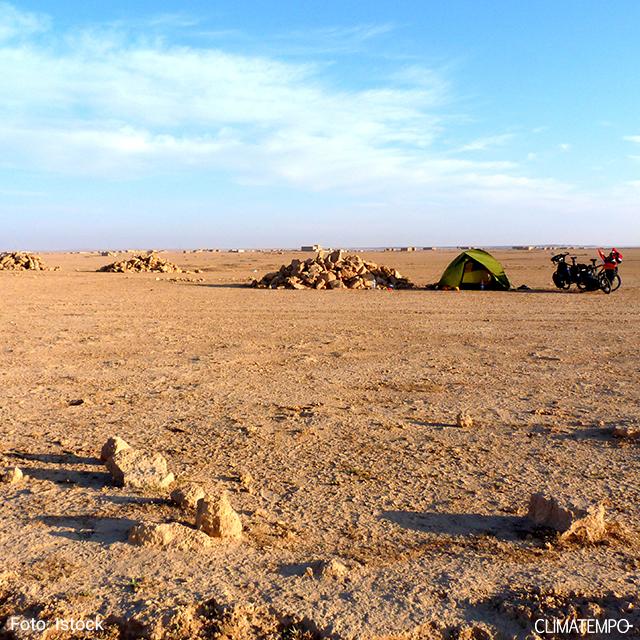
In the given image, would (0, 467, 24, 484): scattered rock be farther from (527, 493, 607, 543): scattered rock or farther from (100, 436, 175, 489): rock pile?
(527, 493, 607, 543): scattered rock

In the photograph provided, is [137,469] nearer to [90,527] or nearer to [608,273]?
[90,527]

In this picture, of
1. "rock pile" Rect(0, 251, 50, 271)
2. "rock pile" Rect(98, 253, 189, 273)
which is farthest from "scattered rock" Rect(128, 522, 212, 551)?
"rock pile" Rect(0, 251, 50, 271)

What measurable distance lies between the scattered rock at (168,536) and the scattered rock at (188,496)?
1.04 feet

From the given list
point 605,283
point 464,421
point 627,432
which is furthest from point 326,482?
point 605,283

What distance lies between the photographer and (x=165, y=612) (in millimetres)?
2939

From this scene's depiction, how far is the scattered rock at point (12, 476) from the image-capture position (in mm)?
4398

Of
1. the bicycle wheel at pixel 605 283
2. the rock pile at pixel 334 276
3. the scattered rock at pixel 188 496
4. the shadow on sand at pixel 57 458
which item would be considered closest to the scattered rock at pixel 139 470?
the scattered rock at pixel 188 496

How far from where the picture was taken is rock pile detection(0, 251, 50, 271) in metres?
34.8

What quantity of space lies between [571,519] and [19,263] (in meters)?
37.0

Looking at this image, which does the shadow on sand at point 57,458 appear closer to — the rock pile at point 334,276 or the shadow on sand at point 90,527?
the shadow on sand at point 90,527

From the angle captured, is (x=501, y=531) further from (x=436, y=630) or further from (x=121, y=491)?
(x=121, y=491)

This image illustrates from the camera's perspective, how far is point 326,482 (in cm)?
448

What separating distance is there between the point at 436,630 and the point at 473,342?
25.9 feet

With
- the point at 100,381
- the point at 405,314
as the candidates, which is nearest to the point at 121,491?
the point at 100,381
